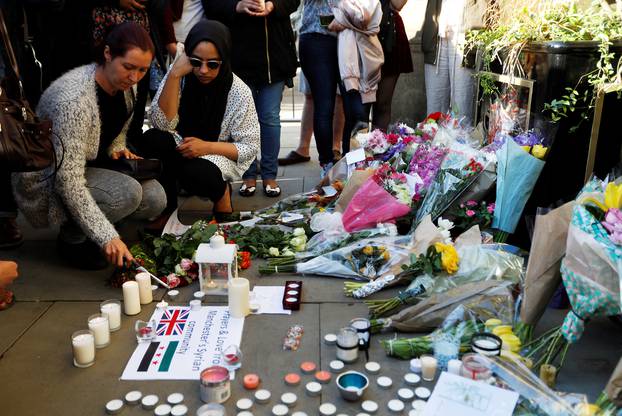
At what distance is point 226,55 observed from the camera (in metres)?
3.83

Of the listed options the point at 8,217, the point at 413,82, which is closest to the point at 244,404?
the point at 8,217

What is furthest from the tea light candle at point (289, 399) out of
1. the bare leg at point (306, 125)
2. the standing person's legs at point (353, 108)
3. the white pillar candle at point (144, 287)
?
the bare leg at point (306, 125)

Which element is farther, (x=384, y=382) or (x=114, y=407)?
(x=384, y=382)

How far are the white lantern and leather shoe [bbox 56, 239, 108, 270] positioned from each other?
0.78 meters

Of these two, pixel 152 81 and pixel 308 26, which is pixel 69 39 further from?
pixel 308 26

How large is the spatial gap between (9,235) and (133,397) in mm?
2161

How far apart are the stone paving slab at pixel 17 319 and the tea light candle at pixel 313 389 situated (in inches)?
53.5

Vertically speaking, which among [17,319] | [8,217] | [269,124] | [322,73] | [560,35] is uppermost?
[560,35]

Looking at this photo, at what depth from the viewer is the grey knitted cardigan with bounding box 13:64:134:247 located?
9.81 ft

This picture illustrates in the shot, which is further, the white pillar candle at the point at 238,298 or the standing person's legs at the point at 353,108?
the standing person's legs at the point at 353,108

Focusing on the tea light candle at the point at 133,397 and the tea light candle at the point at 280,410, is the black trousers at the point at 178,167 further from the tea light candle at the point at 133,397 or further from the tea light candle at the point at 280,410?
the tea light candle at the point at 280,410

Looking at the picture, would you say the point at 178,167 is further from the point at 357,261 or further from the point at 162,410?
the point at 162,410

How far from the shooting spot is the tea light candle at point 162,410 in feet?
6.72

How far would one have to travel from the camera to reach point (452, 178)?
11.5 ft
